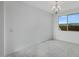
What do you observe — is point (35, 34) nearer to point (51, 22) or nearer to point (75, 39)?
point (51, 22)

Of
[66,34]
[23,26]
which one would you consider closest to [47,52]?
[23,26]

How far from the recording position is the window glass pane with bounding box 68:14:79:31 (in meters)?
4.88

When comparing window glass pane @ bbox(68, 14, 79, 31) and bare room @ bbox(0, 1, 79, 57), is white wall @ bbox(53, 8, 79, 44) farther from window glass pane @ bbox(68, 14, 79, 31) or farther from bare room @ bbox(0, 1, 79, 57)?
window glass pane @ bbox(68, 14, 79, 31)

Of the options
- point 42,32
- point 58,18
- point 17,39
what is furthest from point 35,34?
point 58,18

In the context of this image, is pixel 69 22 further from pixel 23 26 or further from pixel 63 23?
pixel 23 26

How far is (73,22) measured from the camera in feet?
16.4

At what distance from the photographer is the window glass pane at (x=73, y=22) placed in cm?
488

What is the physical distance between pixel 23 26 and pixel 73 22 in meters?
3.01

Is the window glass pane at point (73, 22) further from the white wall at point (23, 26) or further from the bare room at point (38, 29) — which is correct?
the white wall at point (23, 26)

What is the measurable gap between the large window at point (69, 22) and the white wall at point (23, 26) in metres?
1.13

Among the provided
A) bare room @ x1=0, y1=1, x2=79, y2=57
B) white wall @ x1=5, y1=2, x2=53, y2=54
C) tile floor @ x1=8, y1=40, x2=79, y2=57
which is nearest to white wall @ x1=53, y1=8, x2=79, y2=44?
bare room @ x1=0, y1=1, x2=79, y2=57

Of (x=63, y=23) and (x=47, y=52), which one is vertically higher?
(x=63, y=23)

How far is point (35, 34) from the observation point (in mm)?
4254

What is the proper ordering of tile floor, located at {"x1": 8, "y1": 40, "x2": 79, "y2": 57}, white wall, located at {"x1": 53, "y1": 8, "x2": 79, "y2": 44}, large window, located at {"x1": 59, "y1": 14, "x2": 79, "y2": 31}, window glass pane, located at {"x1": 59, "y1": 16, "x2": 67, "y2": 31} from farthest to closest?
window glass pane, located at {"x1": 59, "y1": 16, "x2": 67, "y2": 31}
large window, located at {"x1": 59, "y1": 14, "x2": 79, "y2": 31}
white wall, located at {"x1": 53, "y1": 8, "x2": 79, "y2": 44}
tile floor, located at {"x1": 8, "y1": 40, "x2": 79, "y2": 57}
